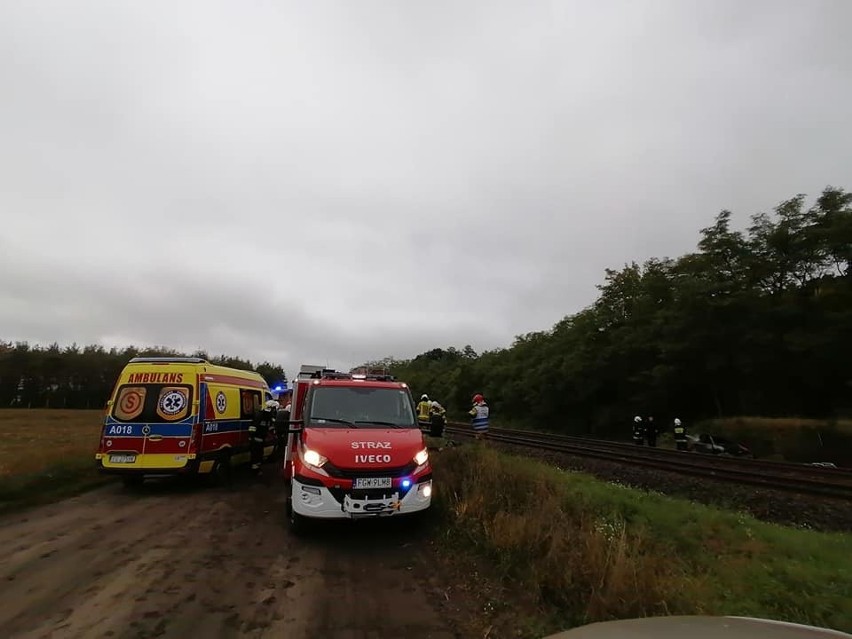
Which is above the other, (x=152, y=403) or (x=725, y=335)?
(x=725, y=335)

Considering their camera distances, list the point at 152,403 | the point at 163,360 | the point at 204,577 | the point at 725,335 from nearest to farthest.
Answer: the point at 204,577 → the point at 152,403 → the point at 163,360 → the point at 725,335

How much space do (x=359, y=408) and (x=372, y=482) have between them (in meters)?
1.59

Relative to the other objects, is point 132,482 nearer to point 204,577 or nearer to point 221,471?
point 221,471

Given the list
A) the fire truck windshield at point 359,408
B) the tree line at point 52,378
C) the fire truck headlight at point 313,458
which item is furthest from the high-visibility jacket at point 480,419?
the tree line at point 52,378

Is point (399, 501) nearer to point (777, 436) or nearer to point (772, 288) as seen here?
point (777, 436)

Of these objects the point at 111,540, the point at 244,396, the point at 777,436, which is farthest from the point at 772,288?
the point at 111,540

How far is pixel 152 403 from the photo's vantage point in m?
10.5

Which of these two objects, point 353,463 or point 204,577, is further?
point 353,463

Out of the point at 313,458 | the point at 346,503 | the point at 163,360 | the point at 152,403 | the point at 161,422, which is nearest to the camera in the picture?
the point at 346,503

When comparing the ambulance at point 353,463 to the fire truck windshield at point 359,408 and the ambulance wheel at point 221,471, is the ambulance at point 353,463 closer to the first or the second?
the fire truck windshield at point 359,408

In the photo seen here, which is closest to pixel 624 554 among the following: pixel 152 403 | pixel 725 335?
pixel 152 403

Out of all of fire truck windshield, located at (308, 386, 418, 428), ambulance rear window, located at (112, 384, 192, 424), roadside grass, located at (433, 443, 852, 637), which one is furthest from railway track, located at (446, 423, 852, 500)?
ambulance rear window, located at (112, 384, 192, 424)

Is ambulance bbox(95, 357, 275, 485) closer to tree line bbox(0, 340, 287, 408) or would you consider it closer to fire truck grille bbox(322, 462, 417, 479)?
fire truck grille bbox(322, 462, 417, 479)

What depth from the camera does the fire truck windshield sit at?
7.84 m
